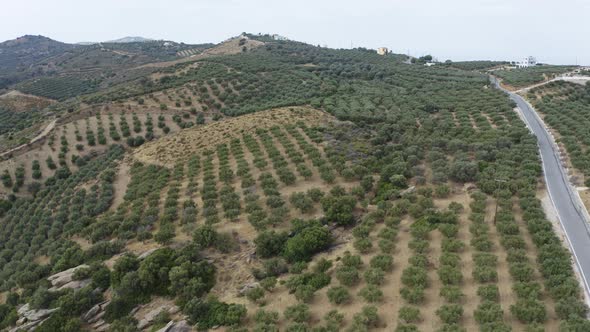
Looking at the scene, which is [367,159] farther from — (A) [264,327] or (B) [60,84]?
(B) [60,84]

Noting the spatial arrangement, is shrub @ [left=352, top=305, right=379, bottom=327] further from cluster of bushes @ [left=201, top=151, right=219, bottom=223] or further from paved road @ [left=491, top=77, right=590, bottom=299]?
cluster of bushes @ [left=201, top=151, right=219, bottom=223]

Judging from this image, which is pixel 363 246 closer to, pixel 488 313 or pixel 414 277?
pixel 414 277

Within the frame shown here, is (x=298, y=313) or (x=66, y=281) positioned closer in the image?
(x=298, y=313)

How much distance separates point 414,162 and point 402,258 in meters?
14.9

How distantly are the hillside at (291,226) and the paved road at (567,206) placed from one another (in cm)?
92

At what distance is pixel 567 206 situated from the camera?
26.2m

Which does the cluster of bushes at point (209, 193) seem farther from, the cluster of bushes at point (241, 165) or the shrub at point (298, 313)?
the shrub at point (298, 313)

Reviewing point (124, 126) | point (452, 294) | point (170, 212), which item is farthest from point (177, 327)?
point (124, 126)

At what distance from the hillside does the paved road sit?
923 mm

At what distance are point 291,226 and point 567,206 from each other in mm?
19432

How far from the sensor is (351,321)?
57.7 ft

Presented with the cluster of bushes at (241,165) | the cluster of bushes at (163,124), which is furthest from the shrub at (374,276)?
the cluster of bushes at (163,124)

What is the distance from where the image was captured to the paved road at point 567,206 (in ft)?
67.9

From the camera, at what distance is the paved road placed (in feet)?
67.9
